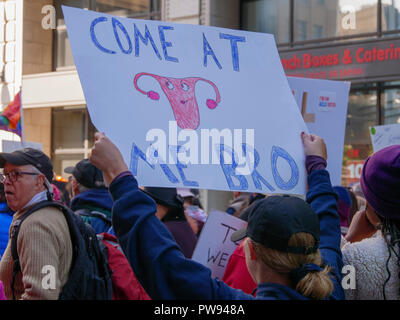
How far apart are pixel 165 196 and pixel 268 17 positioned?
9420 mm

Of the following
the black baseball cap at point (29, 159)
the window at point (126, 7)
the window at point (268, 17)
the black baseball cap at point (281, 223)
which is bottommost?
the black baseball cap at point (281, 223)

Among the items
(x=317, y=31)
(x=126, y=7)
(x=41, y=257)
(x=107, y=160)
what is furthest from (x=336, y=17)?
(x=107, y=160)

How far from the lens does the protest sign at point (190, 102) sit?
233 centimetres

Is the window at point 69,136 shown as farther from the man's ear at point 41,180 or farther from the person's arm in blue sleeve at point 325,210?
the person's arm in blue sleeve at point 325,210

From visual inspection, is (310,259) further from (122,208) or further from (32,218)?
(32,218)

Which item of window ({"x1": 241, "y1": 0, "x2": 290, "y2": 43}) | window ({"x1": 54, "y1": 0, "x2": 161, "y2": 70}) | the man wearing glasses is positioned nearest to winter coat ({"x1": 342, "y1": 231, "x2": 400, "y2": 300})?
the man wearing glasses

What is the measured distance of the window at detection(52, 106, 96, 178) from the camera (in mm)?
15672

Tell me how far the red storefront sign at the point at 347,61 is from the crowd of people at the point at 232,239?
8.42 meters

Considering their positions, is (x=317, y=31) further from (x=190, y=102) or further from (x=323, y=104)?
(x=190, y=102)

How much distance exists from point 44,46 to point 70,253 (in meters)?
13.4

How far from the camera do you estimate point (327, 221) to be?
7.76 ft

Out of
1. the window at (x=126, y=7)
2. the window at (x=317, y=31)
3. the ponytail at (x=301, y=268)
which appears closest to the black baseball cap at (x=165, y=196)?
the ponytail at (x=301, y=268)

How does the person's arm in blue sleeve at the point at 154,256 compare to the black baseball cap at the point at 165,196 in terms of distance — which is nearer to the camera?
the person's arm in blue sleeve at the point at 154,256

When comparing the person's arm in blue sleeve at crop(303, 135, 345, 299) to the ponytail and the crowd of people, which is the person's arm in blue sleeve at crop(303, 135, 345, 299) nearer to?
the crowd of people
